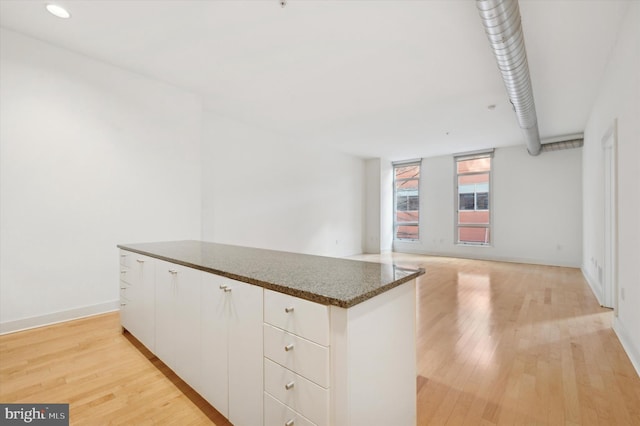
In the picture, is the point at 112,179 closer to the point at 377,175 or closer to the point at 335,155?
the point at 335,155

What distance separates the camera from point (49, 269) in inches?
117

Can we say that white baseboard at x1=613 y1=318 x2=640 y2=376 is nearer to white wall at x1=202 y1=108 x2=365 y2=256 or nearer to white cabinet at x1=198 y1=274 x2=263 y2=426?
white cabinet at x1=198 y1=274 x2=263 y2=426

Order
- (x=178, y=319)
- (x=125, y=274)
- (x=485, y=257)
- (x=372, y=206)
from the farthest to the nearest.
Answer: (x=372, y=206) → (x=485, y=257) → (x=125, y=274) → (x=178, y=319)

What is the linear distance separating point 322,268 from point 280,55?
2646 millimetres

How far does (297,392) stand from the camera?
1.14 m

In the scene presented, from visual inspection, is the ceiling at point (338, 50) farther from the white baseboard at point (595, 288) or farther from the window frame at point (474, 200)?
the white baseboard at point (595, 288)

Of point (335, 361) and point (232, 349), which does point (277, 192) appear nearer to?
point (232, 349)

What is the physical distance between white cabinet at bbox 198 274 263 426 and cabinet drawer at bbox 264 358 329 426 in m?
0.08

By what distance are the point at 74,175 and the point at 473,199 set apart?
8.50 metres

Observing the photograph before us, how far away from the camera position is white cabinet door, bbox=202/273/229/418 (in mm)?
1500

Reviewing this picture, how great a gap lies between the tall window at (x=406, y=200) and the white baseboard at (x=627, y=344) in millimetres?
6061

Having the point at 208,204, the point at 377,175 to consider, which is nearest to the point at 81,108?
the point at 208,204

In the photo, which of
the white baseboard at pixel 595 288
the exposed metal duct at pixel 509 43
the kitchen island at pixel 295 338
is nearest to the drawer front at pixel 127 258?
the kitchen island at pixel 295 338

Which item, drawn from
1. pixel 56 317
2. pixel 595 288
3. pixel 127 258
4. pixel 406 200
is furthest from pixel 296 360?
pixel 406 200
